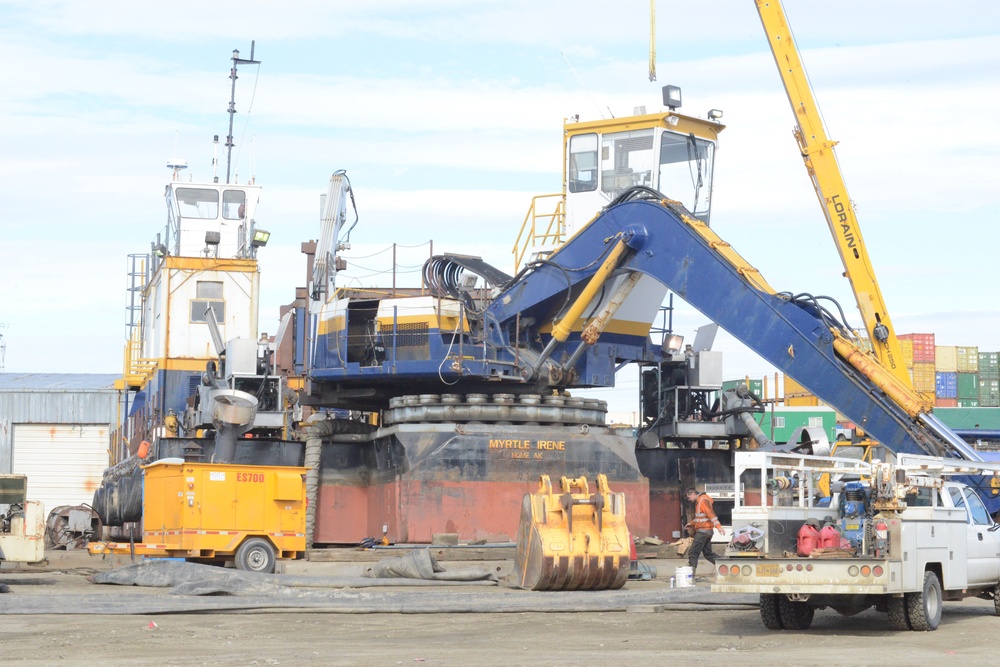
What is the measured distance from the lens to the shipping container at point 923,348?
226ft

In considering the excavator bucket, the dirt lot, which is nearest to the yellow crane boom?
the excavator bucket

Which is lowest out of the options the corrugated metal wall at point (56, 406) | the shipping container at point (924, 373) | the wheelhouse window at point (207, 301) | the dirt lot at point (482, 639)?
the dirt lot at point (482, 639)

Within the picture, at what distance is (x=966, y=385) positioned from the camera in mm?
70750

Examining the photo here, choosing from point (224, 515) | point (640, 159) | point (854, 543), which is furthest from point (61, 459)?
point (854, 543)

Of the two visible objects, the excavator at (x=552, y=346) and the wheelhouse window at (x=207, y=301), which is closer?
the excavator at (x=552, y=346)

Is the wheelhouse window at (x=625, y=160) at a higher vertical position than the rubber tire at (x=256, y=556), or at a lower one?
higher

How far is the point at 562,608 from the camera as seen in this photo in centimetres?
1705

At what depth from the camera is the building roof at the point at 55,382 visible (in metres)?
63.5

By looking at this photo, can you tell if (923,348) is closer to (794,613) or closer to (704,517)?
(704,517)

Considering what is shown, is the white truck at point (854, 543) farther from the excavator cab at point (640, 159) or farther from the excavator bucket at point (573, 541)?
the excavator cab at point (640, 159)

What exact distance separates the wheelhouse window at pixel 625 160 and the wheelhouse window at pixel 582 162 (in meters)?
0.24

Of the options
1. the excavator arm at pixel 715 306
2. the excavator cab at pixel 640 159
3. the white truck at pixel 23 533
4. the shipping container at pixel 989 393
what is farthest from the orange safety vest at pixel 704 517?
the shipping container at pixel 989 393

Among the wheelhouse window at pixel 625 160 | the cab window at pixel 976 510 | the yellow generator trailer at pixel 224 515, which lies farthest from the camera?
the wheelhouse window at pixel 625 160

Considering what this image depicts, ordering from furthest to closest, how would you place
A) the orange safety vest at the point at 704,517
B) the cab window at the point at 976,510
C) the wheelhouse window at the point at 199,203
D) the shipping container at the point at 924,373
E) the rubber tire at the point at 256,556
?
the shipping container at the point at 924,373 < the wheelhouse window at the point at 199,203 < the rubber tire at the point at 256,556 < the orange safety vest at the point at 704,517 < the cab window at the point at 976,510
